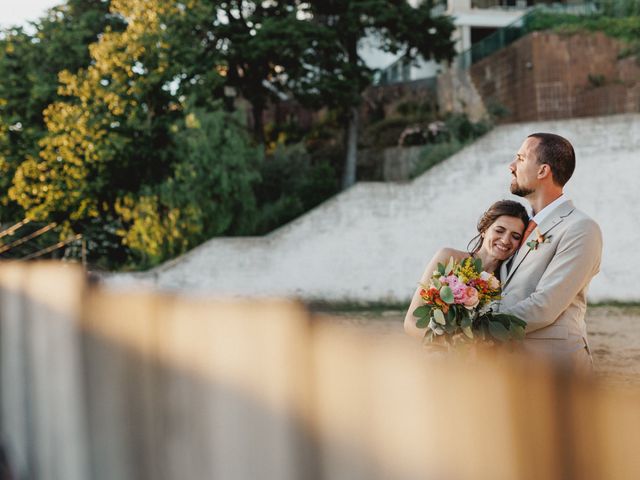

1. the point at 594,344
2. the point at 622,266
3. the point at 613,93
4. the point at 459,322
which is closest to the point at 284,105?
the point at 613,93

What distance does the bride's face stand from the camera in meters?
3.32

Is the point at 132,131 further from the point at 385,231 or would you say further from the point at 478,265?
the point at 478,265

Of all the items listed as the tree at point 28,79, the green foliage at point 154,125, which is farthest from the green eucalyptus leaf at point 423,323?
the tree at point 28,79

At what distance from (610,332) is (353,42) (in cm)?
1113

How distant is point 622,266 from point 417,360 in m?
13.2

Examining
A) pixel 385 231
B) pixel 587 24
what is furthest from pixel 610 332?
pixel 587 24

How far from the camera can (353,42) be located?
19844mm

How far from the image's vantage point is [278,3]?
1856cm

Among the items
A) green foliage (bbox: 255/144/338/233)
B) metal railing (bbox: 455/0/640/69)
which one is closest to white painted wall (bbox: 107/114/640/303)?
green foliage (bbox: 255/144/338/233)

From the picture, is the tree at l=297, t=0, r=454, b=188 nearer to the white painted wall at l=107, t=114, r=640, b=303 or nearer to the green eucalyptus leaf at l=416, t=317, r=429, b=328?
the white painted wall at l=107, t=114, r=640, b=303

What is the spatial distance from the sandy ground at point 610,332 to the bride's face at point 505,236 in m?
4.26

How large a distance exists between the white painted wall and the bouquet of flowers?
35.2 ft

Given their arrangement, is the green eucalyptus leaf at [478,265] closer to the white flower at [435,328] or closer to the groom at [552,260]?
the groom at [552,260]

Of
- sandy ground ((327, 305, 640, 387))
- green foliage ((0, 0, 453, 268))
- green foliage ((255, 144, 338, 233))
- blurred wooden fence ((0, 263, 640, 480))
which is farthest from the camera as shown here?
green foliage ((255, 144, 338, 233))
